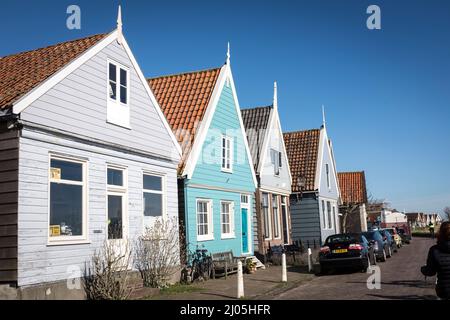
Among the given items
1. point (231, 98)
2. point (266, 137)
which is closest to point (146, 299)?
point (231, 98)

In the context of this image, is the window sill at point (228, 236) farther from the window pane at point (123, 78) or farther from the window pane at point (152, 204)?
the window pane at point (123, 78)

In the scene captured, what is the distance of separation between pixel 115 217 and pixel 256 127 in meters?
13.5

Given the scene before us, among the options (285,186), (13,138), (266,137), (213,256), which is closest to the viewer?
(13,138)

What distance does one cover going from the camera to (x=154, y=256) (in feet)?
46.9

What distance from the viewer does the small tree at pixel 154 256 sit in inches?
560

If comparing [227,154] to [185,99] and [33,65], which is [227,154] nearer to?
[185,99]

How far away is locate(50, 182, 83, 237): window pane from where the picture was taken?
1123cm

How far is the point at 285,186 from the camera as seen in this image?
92.5ft

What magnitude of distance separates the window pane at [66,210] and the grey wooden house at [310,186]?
19957 millimetres

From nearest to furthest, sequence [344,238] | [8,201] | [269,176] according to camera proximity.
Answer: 1. [8,201]
2. [344,238]
3. [269,176]

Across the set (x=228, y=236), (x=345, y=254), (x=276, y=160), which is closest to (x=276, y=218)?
(x=276, y=160)

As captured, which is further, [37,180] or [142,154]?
[142,154]
